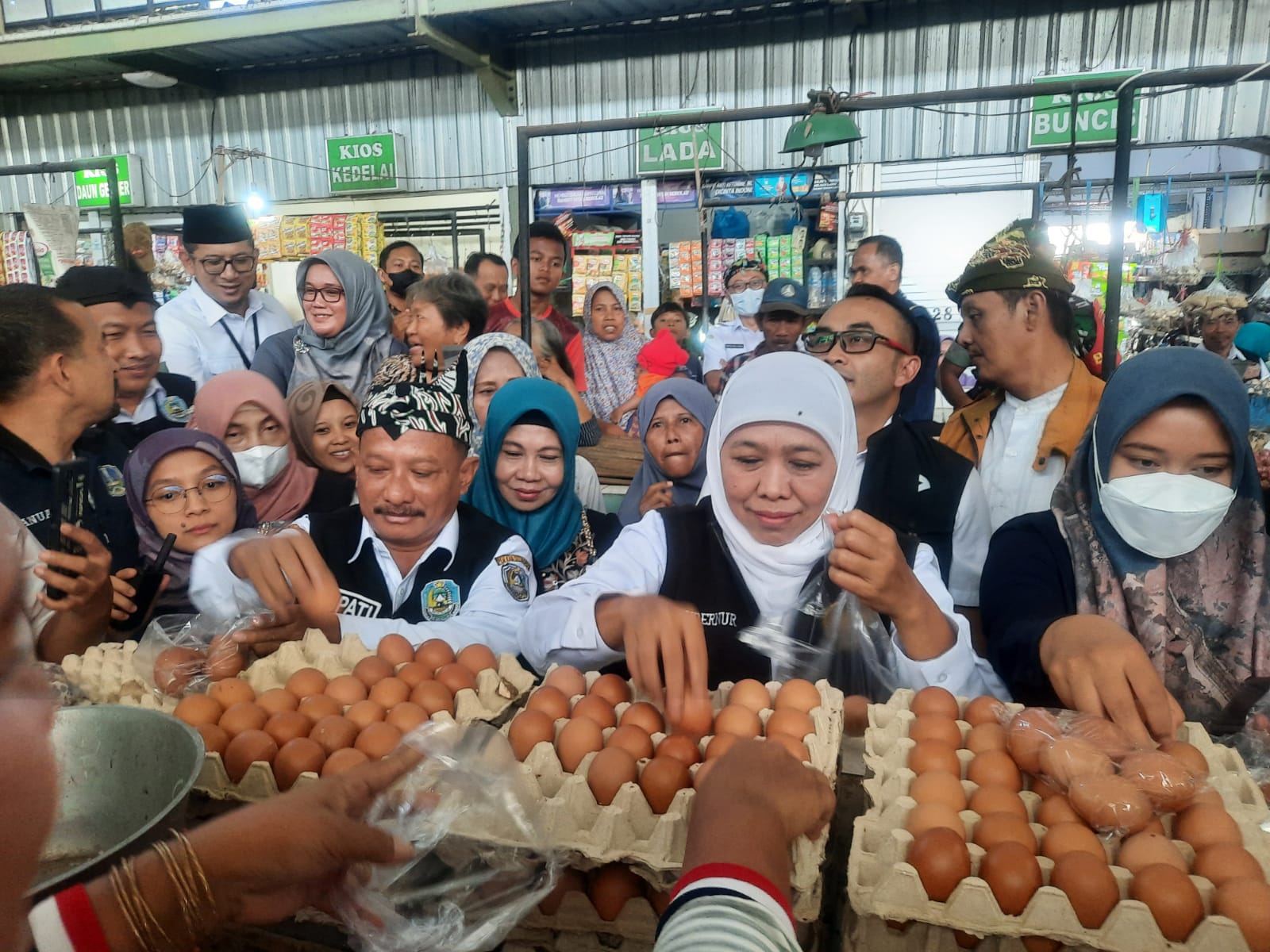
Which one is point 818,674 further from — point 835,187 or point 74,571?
point 835,187

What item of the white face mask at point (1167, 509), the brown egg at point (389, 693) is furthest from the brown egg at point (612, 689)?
the white face mask at point (1167, 509)

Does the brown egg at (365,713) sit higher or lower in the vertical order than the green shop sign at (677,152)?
lower

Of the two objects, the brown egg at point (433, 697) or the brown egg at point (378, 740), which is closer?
the brown egg at point (378, 740)

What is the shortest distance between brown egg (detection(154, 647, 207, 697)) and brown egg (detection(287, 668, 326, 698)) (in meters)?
0.19

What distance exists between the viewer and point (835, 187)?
903cm

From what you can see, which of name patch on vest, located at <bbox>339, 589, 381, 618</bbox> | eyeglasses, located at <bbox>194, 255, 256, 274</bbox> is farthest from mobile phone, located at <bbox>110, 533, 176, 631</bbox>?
eyeglasses, located at <bbox>194, 255, 256, 274</bbox>

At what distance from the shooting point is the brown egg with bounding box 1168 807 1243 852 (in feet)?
3.44

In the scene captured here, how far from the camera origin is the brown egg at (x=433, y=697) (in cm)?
142

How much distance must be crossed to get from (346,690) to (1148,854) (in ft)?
4.16

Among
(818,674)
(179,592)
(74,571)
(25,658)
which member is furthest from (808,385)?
(179,592)

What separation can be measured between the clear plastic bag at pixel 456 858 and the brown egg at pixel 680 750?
0.25m

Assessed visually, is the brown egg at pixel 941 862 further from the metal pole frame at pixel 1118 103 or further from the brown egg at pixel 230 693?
the metal pole frame at pixel 1118 103

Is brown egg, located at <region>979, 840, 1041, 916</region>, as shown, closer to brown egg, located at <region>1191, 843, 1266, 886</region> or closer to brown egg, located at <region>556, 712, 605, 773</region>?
brown egg, located at <region>1191, 843, 1266, 886</region>

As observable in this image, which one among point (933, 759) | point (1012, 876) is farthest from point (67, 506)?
point (1012, 876)
